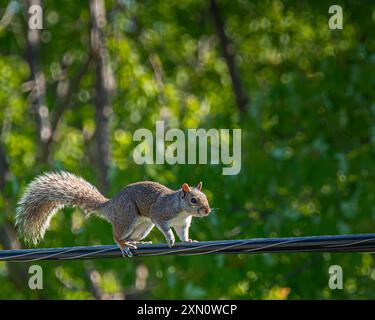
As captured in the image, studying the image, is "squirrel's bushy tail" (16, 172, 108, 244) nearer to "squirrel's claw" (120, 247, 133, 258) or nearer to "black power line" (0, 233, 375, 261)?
"squirrel's claw" (120, 247, 133, 258)

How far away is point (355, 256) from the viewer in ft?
27.5

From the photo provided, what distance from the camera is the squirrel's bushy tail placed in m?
5.28

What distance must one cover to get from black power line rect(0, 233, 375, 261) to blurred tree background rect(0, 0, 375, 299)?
3.83m

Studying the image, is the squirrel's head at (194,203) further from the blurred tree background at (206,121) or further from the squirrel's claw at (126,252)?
the blurred tree background at (206,121)

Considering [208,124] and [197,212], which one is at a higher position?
[208,124]

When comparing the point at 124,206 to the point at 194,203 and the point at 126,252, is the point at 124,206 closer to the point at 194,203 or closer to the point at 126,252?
the point at 194,203

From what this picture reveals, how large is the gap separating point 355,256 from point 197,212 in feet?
12.1

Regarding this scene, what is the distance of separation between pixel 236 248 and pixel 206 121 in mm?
5114

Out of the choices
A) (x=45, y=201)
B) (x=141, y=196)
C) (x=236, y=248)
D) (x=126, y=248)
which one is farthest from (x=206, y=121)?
(x=236, y=248)

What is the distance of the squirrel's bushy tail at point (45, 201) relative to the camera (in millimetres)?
5277

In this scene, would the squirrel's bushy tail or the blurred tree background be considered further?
the blurred tree background

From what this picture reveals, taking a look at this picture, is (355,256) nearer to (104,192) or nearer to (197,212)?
(104,192)

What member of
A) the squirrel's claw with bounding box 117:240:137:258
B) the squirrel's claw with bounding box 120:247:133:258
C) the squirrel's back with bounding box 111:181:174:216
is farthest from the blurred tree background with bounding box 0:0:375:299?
the squirrel's claw with bounding box 120:247:133:258
